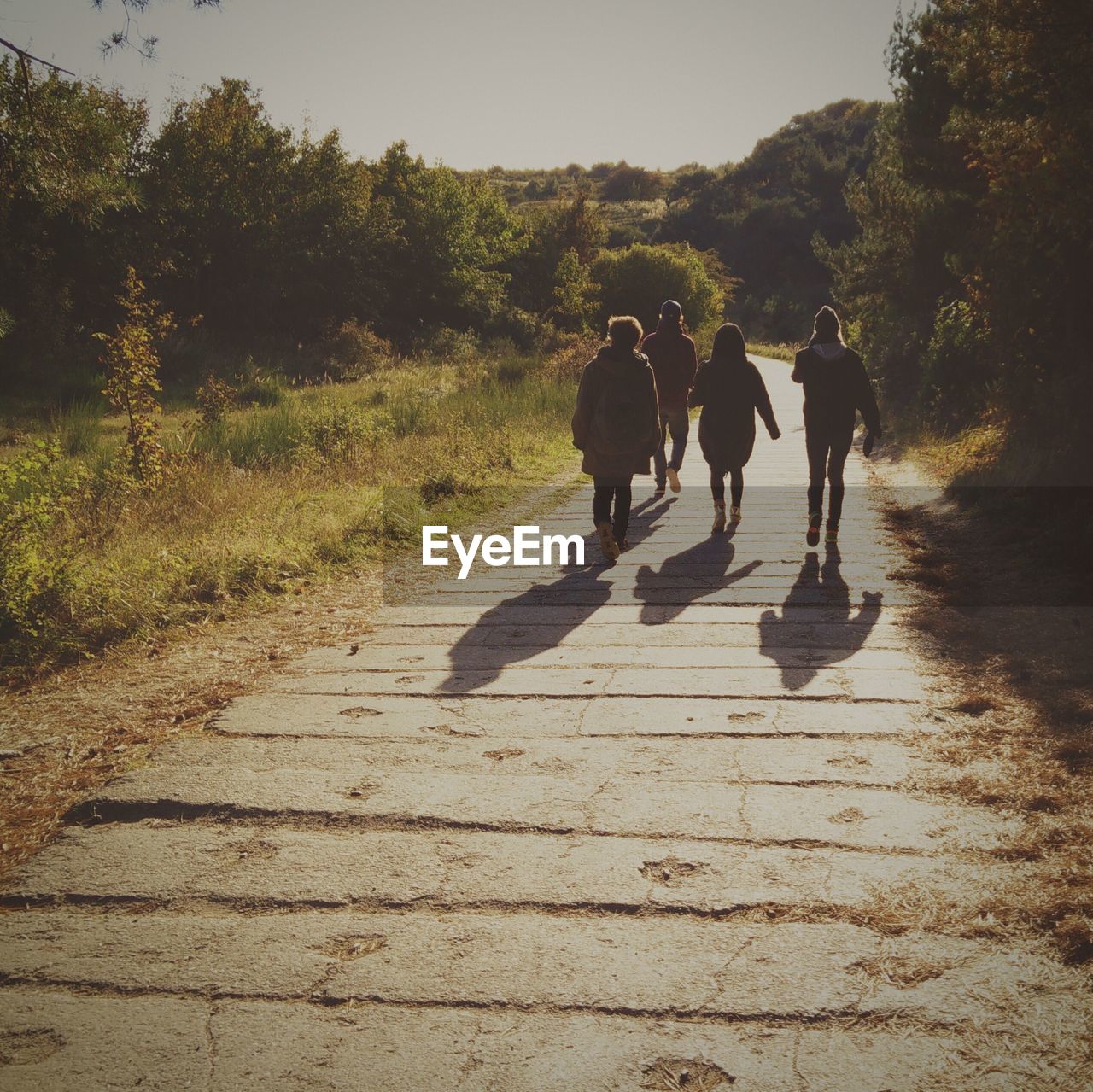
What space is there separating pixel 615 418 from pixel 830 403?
5.77ft

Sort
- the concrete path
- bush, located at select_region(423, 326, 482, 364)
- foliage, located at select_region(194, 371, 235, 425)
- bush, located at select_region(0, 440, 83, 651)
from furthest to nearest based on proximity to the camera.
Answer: bush, located at select_region(423, 326, 482, 364), foliage, located at select_region(194, 371, 235, 425), bush, located at select_region(0, 440, 83, 651), the concrete path

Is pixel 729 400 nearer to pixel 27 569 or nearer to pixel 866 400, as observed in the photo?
pixel 866 400

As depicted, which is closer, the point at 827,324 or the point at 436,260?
the point at 827,324

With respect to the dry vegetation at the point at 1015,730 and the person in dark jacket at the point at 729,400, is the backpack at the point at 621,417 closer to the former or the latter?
the person in dark jacket at the point at 729,400

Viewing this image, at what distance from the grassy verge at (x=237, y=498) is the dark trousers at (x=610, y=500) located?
76.4 inches

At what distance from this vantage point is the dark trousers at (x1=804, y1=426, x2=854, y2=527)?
823 cm

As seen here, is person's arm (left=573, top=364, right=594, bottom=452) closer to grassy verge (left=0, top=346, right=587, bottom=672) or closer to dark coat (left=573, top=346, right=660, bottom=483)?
dark coat (left=573, top=346, right=660, bottom=483)

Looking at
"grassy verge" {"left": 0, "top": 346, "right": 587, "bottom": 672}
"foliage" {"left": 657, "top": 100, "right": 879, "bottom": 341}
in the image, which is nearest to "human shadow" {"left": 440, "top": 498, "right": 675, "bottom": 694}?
"grassy verge" {"left": 0, "top": 346, "right": 587, "bottom": 672}

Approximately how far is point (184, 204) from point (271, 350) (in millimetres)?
4984

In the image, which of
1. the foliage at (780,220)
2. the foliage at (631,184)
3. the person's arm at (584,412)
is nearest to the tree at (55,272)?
the person's arm at (584,412)

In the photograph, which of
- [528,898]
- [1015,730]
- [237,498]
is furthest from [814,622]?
[237,498]

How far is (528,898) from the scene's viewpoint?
120 inches

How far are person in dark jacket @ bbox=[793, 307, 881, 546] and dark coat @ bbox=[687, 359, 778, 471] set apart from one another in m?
0.64

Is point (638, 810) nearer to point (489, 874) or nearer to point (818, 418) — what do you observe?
point (489, 874)
